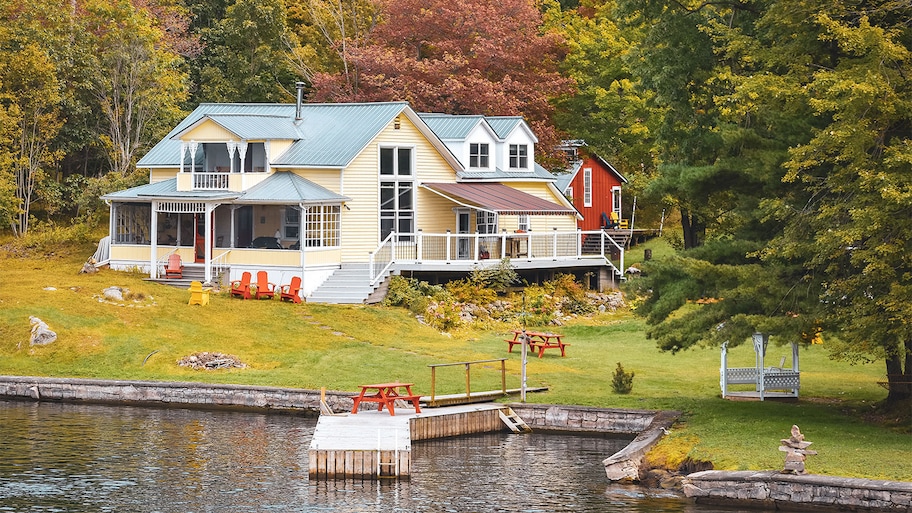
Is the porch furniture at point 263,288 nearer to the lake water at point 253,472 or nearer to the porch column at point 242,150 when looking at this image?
the porch column at point 242,150

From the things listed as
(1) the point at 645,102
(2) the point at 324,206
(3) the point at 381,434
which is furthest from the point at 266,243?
(3) the point at 381,434

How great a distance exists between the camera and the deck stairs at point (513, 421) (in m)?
31.1

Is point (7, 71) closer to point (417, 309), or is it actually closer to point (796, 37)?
point (417, 309)

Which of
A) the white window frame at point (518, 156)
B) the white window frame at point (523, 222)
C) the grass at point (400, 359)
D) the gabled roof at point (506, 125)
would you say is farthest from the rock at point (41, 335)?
the white window frame at point (518, 156)

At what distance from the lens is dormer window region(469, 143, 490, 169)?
5506 centimetres

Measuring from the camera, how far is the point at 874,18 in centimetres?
2720

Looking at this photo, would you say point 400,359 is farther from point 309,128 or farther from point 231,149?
point 309,128

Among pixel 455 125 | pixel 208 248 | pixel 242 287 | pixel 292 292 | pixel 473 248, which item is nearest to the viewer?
pixel 292 292

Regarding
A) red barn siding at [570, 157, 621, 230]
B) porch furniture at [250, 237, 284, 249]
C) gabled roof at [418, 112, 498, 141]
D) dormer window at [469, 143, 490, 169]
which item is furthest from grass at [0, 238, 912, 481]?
red barn siding at [570, 157, 621, 230]

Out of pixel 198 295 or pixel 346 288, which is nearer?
pixel 198 295

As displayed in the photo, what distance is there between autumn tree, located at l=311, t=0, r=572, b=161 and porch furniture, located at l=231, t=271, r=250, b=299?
2007 cm

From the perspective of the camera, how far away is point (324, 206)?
160ft

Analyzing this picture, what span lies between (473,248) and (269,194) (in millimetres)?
7666

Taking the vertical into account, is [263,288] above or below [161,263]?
below
